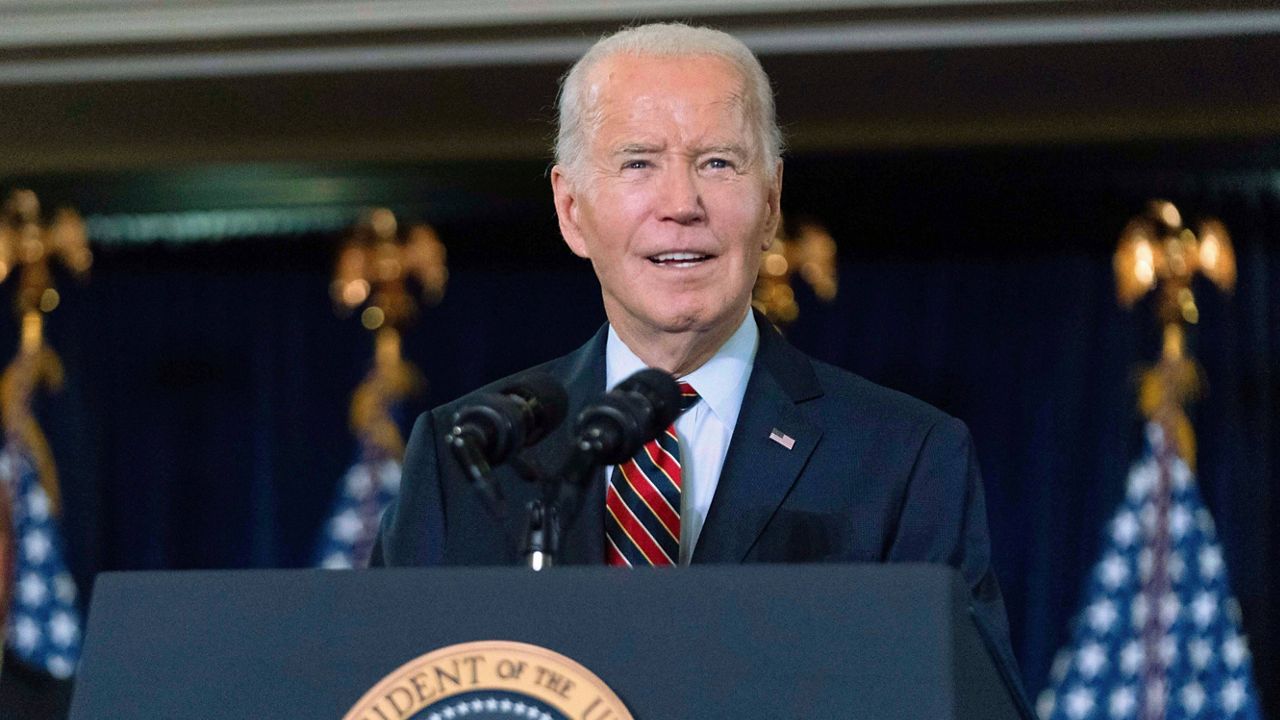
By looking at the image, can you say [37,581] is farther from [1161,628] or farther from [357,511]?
[1161,628]

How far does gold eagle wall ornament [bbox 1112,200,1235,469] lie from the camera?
19.4 ft

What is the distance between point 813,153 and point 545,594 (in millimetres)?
5303

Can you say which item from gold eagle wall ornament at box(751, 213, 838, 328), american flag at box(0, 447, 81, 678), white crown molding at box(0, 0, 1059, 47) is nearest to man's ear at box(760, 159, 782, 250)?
white crown molding at box(0, 0, 1059, 47)

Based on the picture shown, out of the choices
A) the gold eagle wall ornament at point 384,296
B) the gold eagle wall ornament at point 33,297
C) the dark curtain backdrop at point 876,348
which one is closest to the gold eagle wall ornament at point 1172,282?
the dark curtain backdrop at point 876,348

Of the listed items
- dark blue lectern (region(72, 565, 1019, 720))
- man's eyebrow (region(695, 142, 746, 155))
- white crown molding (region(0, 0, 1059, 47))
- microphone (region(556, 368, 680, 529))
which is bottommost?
dark blue lectern (region(72, 565, 1019, 720))

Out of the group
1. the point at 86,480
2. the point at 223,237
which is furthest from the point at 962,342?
the point at 86,480

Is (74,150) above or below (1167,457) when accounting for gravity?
above

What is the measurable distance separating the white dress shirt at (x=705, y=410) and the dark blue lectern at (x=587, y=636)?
0.49 metres

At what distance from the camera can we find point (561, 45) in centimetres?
548

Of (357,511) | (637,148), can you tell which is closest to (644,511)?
(637,148)

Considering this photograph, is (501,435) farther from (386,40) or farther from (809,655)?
(386,40)

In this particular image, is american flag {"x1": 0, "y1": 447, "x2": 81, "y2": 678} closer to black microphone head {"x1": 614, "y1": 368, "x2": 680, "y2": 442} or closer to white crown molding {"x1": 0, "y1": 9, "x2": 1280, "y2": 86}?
white crown molding {"x1": 0, "y1": 9, "x2": 1280, "y2": 86}

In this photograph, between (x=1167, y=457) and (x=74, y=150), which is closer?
(x=1167, y=457)

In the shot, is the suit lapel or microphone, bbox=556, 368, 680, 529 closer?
microphone, bbox=556, 368, 680, 529
